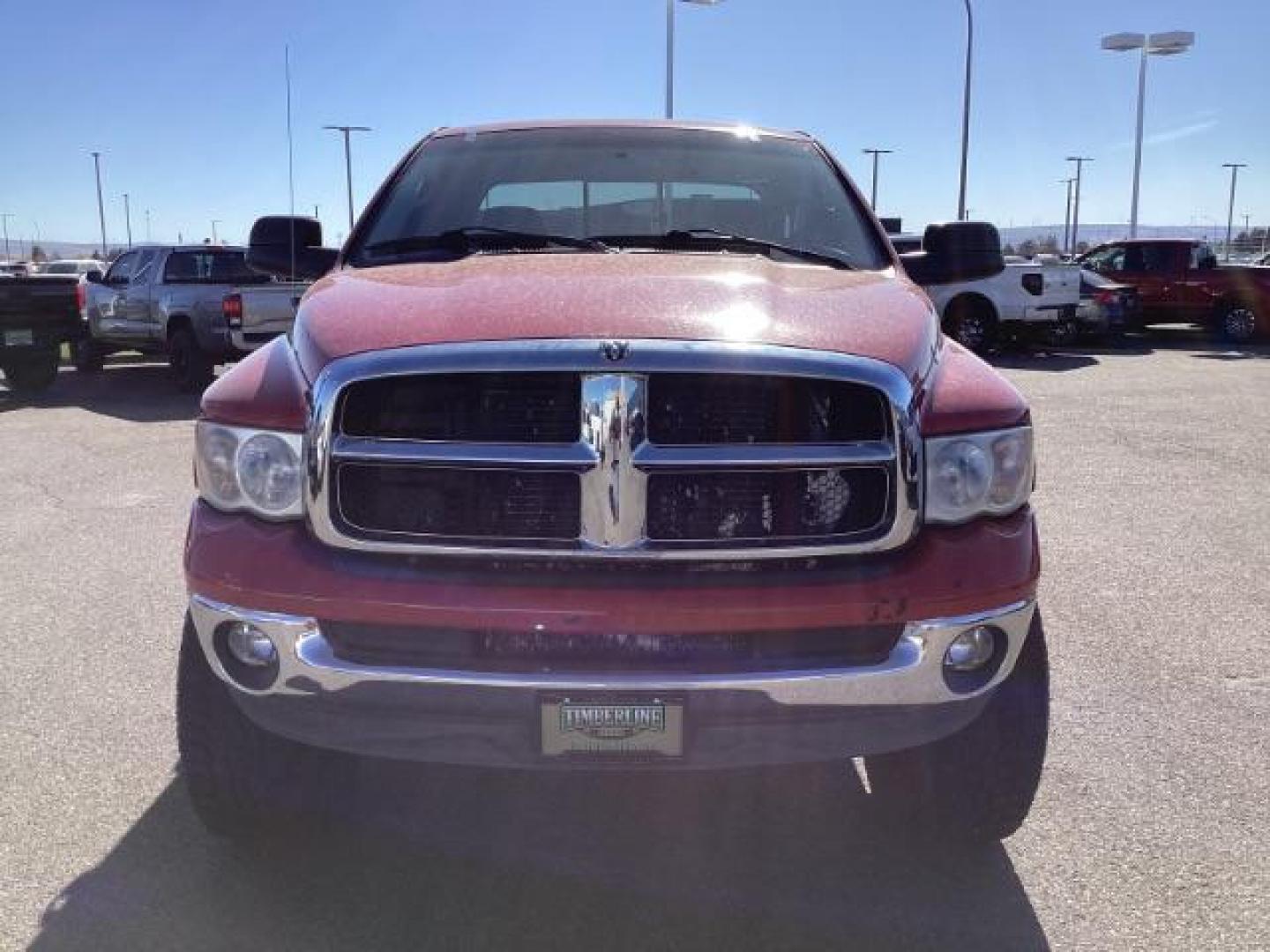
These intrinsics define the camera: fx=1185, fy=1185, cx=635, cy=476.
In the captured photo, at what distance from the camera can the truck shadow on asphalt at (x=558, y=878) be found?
9.01ft

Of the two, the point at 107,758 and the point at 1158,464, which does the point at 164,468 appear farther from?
the point at 1158,464

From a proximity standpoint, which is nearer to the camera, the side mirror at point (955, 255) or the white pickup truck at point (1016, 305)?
the side mirror at point (955, 255)

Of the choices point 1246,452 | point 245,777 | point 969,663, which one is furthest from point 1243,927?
point 1246,452

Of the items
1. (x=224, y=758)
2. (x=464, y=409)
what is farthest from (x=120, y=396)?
(x=464, y=409)

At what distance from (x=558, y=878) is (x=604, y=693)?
0.81 meters

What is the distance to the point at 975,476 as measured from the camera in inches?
104

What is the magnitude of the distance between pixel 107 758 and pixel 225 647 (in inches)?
52.2

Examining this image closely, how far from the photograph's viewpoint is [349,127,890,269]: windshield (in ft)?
12.9

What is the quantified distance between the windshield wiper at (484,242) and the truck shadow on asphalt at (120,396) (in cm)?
848

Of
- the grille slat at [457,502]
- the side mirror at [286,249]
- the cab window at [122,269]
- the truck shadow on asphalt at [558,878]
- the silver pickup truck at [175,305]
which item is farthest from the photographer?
the cab window at [122,269]

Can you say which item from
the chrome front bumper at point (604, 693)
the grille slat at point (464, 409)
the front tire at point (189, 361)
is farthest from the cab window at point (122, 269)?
the chrome front bumper at point (604, 693)

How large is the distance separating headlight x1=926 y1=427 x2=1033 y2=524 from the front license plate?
0.73 metres

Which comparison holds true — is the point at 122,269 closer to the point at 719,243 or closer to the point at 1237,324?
the point at 719,243

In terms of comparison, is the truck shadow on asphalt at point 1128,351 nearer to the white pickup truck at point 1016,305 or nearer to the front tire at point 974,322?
the front tire at point 974,322
